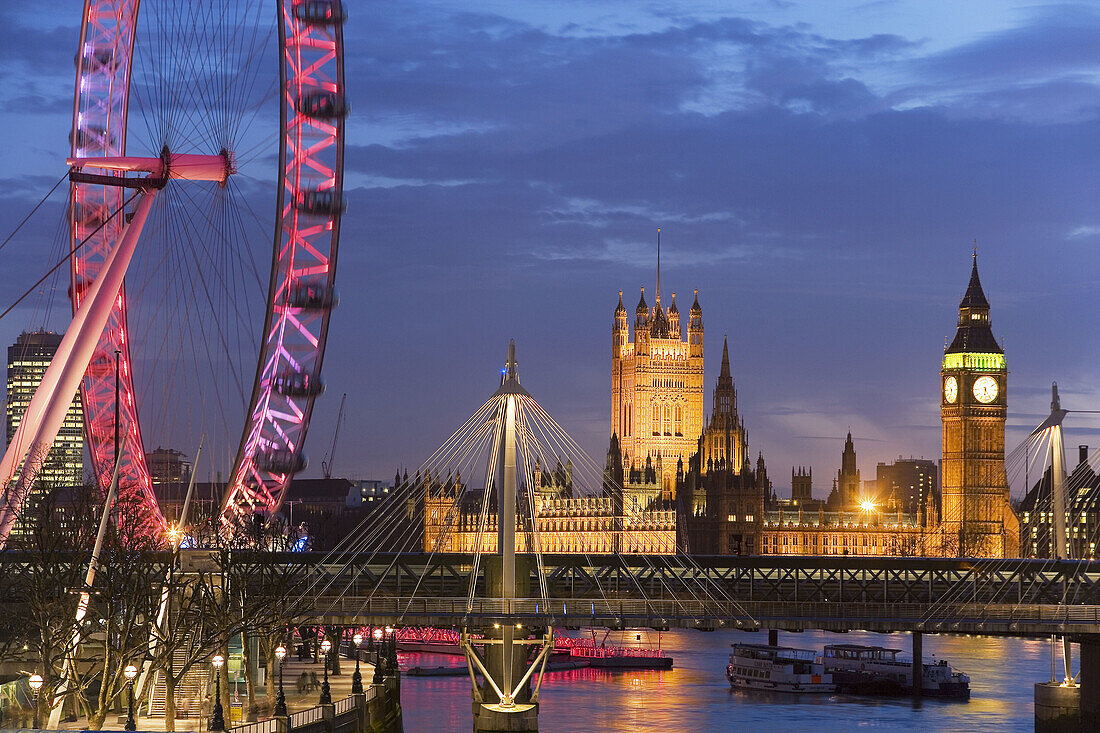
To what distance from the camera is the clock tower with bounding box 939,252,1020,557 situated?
17512 centimetres

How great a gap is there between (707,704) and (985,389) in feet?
314

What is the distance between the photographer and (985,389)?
175750 millimetres

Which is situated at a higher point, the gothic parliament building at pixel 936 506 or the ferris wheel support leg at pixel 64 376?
Answer: the gothic parliament building at pixel 936 506

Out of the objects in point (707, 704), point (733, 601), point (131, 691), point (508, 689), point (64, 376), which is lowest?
point (707, 704)

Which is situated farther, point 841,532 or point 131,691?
point 841,532

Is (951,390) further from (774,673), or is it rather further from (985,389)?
(774,673)

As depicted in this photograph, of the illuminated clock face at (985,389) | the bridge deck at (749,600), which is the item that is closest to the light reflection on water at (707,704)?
the bridge deck at (749,600)

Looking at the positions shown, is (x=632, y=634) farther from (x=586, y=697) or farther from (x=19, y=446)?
(x=19, y=446)

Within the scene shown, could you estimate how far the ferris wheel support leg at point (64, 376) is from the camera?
3831cm

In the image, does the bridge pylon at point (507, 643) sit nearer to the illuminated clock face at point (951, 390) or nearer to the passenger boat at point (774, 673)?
the passenger boat at point (774, 673)

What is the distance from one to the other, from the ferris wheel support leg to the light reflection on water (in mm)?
34436

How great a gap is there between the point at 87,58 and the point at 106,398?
1120 centimetres

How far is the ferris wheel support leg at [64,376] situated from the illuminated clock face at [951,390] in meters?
143

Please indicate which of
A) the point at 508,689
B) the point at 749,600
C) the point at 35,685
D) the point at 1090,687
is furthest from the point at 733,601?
the point at 35,685
